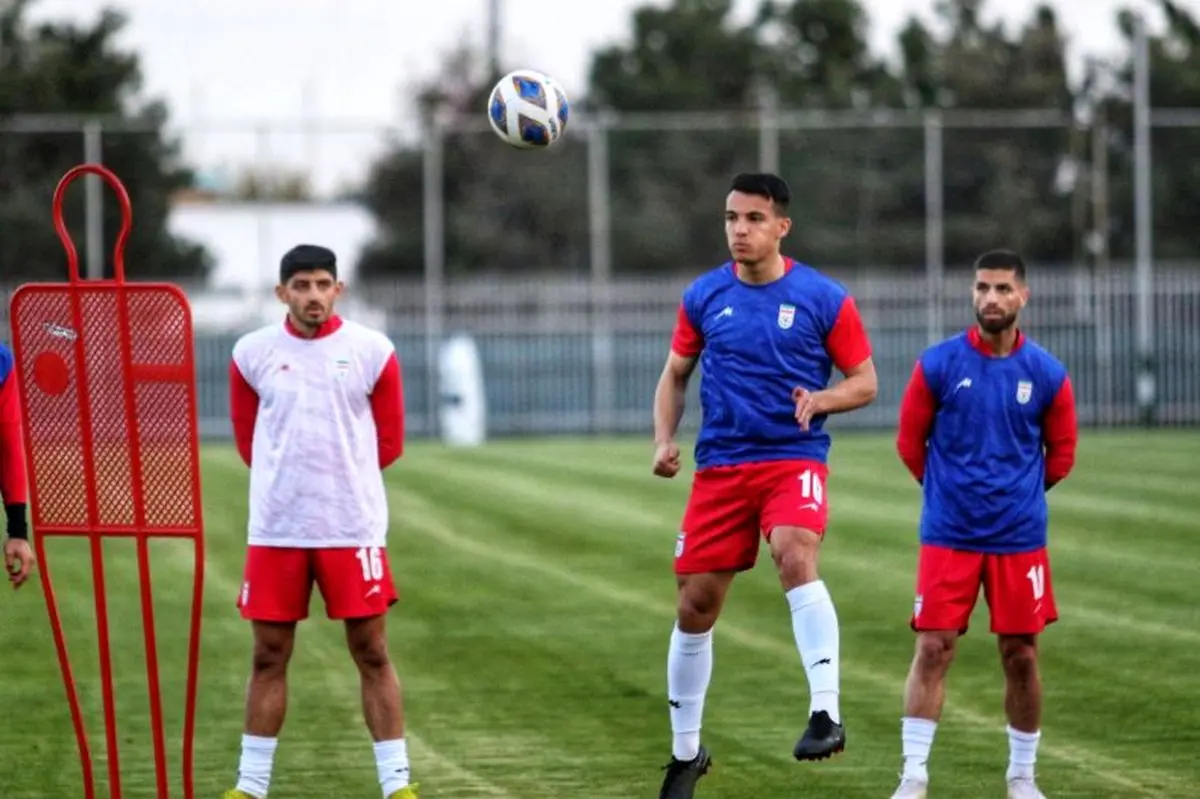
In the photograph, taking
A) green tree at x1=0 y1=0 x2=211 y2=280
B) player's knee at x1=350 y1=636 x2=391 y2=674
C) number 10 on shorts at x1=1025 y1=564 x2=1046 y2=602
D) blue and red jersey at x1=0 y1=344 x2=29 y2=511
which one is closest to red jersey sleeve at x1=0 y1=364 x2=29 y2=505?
blue and red jersey at x1=0 y1=344 x2=29 y2=511

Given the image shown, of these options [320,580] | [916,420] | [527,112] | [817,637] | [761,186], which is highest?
[527,112]

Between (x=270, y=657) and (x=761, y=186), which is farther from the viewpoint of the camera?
(x=761, y=186)

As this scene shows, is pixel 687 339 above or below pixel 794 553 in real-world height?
above

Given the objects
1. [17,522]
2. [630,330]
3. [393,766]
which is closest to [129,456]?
[17,522]

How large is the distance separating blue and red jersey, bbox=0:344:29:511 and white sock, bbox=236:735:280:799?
1221 mm

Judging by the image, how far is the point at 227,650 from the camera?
48.1 feet

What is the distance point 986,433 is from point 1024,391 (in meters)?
0.21

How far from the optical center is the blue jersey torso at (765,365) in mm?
9102

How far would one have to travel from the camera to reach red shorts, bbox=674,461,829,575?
9.07 meters

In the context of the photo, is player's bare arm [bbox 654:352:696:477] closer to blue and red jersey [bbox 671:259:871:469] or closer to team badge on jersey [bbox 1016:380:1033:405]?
blue and red jersey [bbox 671:259:871:469]

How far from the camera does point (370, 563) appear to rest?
8.65m

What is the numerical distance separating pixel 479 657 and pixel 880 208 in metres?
30.0

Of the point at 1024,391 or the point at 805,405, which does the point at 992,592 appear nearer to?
the point at 1024,391

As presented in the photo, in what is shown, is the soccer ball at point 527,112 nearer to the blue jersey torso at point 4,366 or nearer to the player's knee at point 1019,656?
the blue jersey torso at point 4,366
